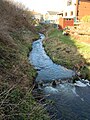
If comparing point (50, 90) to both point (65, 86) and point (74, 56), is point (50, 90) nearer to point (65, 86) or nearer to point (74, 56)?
point (65, 86)

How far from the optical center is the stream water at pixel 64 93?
10.3 m

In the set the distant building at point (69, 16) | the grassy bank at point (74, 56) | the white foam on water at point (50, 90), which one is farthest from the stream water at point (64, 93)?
the distant building at point (69, 16)

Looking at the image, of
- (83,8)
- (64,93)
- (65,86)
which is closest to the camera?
(64,93)

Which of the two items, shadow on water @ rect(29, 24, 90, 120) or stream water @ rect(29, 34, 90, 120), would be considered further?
shadow on water @ rect(29, 24, 90, 120)

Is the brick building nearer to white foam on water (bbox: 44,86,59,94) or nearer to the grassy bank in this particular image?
the grassy bank

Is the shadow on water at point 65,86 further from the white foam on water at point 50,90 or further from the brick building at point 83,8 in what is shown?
the brick building at point 83,8

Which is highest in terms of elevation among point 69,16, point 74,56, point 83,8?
point 83,8

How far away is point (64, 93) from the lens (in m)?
12.8

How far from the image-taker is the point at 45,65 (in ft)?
64.0

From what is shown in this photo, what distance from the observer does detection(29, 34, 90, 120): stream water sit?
10.3m

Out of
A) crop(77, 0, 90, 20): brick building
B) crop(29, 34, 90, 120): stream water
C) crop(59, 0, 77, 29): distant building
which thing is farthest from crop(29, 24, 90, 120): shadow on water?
crop(77, 0, 90, 20): brick building

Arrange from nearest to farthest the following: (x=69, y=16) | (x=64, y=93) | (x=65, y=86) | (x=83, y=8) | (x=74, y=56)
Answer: (x=64, y=93), (x=65, y=86), (x=74, y=56), (x=83, y=8), (x=69, y=16)

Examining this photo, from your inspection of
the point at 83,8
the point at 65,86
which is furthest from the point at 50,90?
the point at 83,8

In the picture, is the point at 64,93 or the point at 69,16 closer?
the point at 64,93
